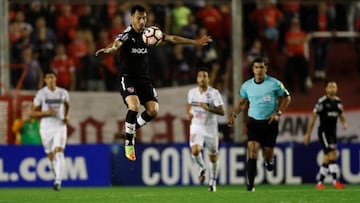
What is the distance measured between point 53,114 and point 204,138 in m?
2.79

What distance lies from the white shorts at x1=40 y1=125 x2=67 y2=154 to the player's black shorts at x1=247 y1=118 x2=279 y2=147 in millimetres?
4192

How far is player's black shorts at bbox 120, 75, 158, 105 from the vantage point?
15688 mm

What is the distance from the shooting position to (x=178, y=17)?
2447cm

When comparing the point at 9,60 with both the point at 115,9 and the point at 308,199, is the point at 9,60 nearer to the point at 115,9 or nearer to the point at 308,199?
the point at 115,9

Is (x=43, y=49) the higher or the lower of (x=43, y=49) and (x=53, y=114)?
the higher

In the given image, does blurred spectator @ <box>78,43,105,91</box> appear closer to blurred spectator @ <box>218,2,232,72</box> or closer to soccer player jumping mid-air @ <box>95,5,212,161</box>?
blurred spectator @ <box>218,2,232,72</box>

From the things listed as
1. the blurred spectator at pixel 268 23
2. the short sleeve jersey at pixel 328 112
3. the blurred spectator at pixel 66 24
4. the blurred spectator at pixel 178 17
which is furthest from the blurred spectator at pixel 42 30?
the short sleeve jersey at pixel 328 112

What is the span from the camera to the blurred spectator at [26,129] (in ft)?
73.0

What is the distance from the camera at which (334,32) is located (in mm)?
24766

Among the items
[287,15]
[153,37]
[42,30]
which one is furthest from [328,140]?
[42,30]

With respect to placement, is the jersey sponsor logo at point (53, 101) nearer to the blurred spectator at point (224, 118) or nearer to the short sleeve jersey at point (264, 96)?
the blurred spectator at point (224, 118)

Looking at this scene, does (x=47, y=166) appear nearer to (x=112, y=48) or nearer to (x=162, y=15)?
(x=162, y=15)

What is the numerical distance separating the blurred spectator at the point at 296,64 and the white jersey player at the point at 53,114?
18.0ft

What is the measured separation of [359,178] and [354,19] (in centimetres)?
446
